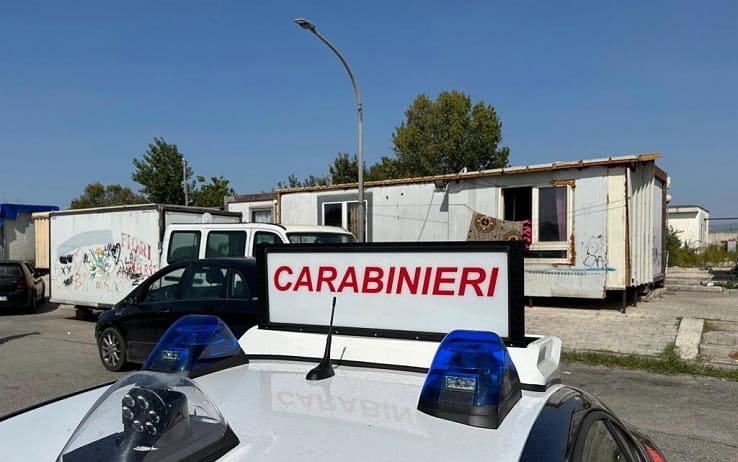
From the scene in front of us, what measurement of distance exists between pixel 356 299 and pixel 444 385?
1.06 metres

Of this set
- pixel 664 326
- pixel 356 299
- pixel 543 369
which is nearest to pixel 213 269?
pixel 356 299

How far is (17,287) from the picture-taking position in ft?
51.4

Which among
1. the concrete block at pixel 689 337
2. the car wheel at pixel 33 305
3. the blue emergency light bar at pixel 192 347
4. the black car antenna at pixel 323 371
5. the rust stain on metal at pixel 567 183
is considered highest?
the rust stain on metal at pixel 567 183

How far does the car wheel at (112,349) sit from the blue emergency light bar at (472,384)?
299 inches

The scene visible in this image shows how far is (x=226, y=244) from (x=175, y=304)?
2.51 m

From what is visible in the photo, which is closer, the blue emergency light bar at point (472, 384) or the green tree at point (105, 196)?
the blue emergency light bar at point (472, 384)

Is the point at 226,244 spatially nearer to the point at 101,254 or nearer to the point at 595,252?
the point at 101,254

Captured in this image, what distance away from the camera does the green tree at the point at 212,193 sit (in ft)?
125

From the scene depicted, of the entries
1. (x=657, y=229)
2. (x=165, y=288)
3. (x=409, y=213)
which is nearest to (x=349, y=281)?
(x=165, y=288)

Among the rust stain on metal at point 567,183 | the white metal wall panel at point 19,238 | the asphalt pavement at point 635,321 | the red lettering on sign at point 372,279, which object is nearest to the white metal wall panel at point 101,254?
the asphalt pavement at point 635,321

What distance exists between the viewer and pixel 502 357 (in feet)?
5.34

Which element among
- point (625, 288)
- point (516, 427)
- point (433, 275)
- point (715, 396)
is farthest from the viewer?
point (625, 288)

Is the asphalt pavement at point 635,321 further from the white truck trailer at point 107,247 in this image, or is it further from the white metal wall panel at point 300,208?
the white truck trailer at point 107,247

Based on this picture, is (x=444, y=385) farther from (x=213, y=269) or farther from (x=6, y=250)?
(x=6, y=250)
